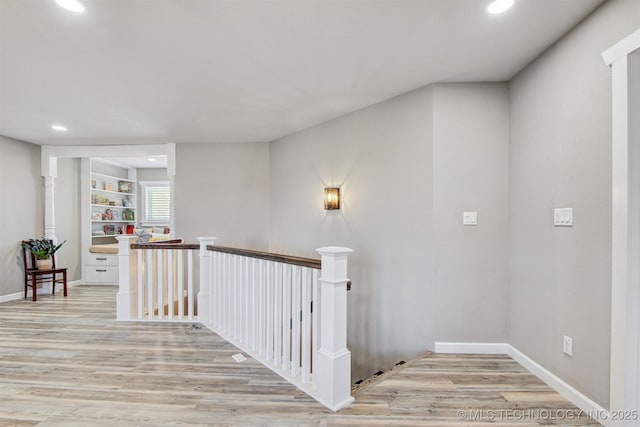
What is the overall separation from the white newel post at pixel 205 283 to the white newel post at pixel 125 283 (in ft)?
2.86

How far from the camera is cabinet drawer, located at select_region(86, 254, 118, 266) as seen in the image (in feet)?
19.3

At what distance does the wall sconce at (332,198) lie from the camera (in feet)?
12.3

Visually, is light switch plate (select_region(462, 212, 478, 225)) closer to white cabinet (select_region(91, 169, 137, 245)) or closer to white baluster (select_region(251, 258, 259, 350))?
white baluster (select_region(251, 258, 259, 350))

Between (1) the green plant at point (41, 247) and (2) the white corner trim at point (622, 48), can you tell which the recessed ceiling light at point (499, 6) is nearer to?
(2) the white corner trim at point (622, 48)

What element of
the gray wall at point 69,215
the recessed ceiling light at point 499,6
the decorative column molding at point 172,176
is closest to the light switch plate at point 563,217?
the recessed ceiling light at point 499,6

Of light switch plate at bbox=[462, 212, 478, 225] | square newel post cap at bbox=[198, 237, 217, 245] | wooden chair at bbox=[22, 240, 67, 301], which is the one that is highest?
light switch plate at bbox=[462, 212, 478, 225]

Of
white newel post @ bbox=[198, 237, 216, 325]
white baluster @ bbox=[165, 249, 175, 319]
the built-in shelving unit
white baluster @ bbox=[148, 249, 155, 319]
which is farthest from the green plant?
white newel post @ bbox=[198, 237, 216, 325]

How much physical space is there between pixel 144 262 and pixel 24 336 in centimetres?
127

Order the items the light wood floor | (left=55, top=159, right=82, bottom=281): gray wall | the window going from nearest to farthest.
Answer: the light wood floor → (left=55, top=159, right=82, bottom=281): gray wall → the window

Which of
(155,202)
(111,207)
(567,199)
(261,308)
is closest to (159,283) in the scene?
(261,308)

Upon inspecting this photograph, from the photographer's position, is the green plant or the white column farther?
the white column

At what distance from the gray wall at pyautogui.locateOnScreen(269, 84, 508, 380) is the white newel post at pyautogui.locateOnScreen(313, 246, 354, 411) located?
3.64 ft

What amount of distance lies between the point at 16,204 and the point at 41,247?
726mm

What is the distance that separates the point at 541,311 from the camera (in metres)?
2.30
